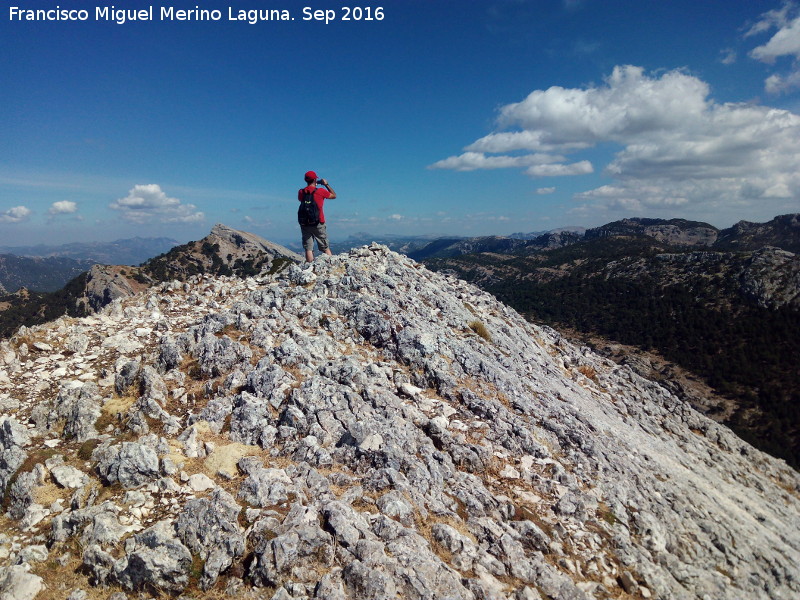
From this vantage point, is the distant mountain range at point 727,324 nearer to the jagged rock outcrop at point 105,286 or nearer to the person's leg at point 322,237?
Result: the person's leg at point 322,237

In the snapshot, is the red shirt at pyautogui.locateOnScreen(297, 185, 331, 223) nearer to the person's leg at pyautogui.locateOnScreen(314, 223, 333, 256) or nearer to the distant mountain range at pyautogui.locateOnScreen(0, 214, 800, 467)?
the person's leg at pyautogui.locateOnScreen(314, 223, 333, 256)

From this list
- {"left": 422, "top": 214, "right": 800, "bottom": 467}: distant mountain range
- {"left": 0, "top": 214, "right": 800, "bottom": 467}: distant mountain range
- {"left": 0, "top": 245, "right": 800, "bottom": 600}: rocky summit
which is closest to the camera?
{"left": 0, "top": 245, "right": 800, "bottom": 600}: rocky summit

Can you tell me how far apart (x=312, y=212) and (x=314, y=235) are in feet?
6.23

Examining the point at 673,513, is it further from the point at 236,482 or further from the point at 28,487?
the point at 28,487

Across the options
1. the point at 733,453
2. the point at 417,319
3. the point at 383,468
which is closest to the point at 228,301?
the point at 417,319

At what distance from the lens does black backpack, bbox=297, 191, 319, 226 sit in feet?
70.9

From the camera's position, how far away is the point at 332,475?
10.9 meters

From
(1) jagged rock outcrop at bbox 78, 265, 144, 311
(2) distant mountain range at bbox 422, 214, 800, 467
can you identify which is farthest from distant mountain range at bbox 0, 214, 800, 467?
(1) jagged rock outcrop at bbox 78, 265, 144, 311

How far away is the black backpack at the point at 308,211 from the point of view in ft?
70.9

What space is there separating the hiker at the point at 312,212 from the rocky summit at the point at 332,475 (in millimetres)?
3560

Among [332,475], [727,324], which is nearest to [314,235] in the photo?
[332,475]

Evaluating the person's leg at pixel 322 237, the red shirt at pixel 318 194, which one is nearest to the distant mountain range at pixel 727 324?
the person's leg at pixel 322 237

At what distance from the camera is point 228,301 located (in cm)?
2273

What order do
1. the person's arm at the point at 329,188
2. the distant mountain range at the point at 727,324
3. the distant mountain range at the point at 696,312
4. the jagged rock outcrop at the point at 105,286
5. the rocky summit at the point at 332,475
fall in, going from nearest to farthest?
1. the rocky summit at the point at 332,475
2. the person's arm at the point at 329,188
3. the distant mountain range at the point at 727,324
4. the distant mountain range at the point at 696,312
5. the jagged rock outcrop at the point at 105,286
